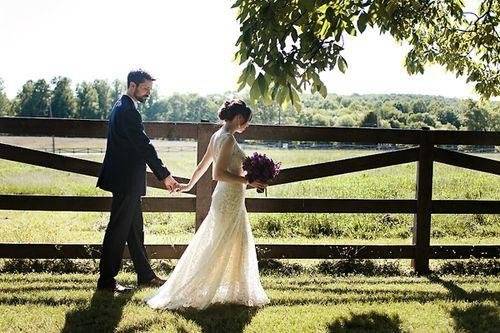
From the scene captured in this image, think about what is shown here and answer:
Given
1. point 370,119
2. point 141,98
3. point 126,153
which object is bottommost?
point 126,153

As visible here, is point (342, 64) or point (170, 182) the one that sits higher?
point (342, 64)

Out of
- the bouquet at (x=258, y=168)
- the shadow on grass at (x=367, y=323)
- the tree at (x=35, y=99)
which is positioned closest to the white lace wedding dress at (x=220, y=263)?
the bouquet at (x=258, y=168)

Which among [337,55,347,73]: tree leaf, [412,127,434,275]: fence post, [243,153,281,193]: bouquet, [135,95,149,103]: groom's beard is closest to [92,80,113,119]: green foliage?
[412,127,434,275]: fence post

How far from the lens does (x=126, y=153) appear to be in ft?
20.5

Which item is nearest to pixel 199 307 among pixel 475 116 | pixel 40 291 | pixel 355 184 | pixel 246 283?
pixel 246 283

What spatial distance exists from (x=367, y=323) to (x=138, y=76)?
3.44 meters

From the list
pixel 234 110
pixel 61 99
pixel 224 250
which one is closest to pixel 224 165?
pixel 234 110

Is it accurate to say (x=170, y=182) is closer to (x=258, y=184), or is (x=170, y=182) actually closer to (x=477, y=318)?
(x=258, y=184)

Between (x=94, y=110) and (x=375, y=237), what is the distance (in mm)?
153197

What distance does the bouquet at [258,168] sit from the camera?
19.8 ft

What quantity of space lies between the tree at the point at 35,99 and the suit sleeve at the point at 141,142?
14255 centimetres

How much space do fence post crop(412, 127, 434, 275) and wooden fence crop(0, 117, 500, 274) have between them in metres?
0.01

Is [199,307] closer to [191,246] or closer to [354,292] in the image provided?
[191,246]

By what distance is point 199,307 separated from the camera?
223 inches
